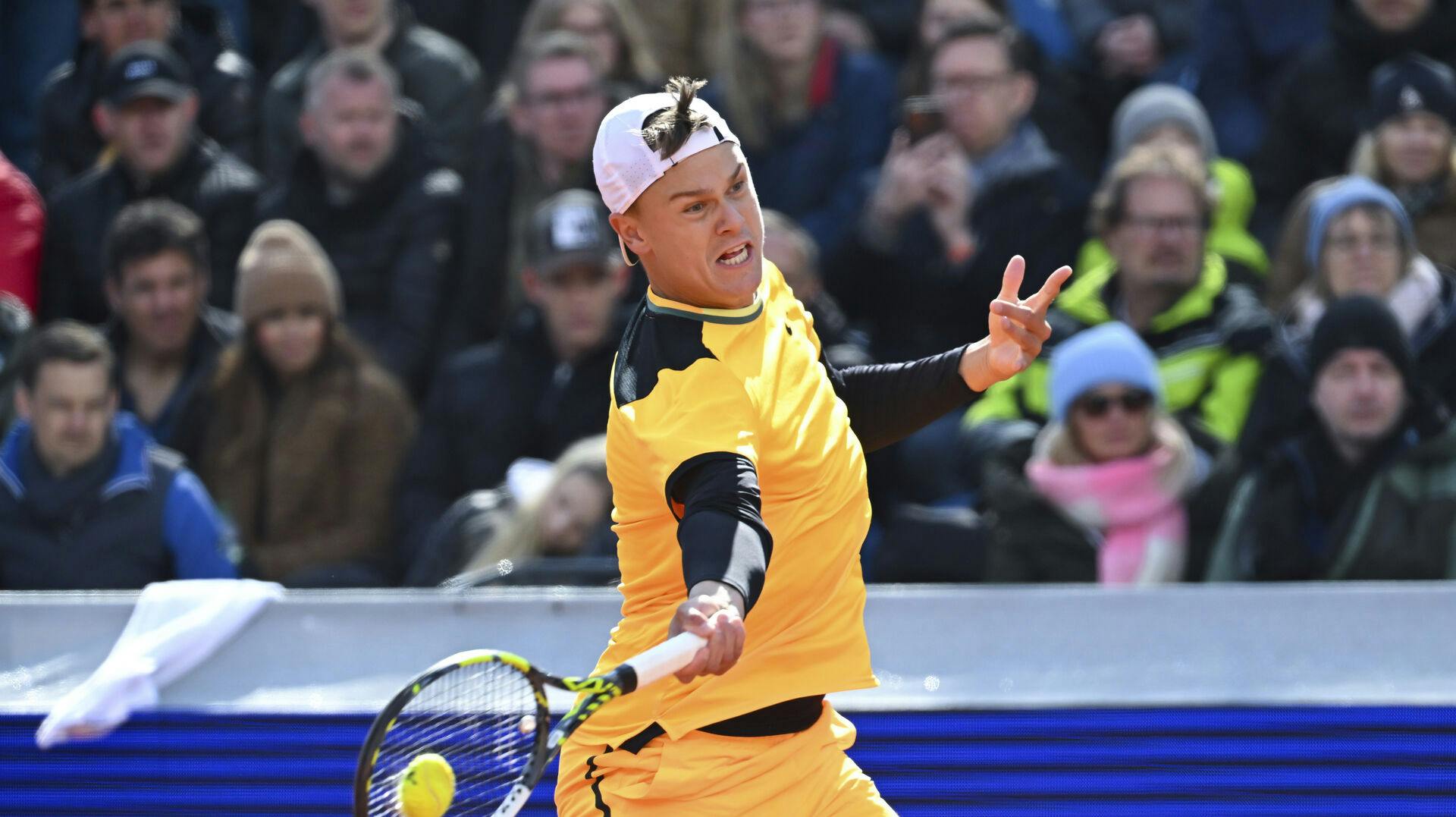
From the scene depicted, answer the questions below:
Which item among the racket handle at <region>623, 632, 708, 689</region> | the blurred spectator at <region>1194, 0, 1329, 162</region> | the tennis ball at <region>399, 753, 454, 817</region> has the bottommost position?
the tennis ball at <region>399, 753, 454, 817</region>

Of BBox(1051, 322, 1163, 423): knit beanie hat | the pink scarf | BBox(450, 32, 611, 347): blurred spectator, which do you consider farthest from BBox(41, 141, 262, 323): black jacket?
the pink scarf

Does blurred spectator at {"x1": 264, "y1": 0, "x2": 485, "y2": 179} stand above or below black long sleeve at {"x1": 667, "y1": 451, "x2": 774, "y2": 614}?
above

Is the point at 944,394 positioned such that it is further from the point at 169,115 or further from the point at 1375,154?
the point at 169,115

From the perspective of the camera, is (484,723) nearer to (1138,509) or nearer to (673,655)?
(673,655)

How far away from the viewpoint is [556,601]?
4777 mm

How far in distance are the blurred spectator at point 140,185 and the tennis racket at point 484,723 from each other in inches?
163

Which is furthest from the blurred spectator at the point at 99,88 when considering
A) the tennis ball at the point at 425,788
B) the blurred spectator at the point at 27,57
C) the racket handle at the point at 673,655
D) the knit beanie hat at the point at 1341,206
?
the racket handle at the point at 673,655

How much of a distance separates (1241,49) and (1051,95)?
67cm

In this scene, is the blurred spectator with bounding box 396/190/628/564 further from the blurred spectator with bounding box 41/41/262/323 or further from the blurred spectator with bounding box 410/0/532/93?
the blurred spectator with bounding box 410/0/532/93

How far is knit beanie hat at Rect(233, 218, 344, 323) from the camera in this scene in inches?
245

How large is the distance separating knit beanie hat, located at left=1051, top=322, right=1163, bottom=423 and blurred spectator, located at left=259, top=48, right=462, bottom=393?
2225 millimetres

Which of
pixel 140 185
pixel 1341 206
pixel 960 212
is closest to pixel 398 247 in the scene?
pixel 140 185

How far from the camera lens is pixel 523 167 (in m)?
6.85

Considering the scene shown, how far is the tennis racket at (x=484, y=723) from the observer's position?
9.05 ft
